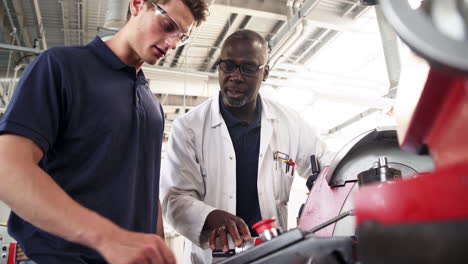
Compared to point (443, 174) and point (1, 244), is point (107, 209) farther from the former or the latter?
point (1, 244)

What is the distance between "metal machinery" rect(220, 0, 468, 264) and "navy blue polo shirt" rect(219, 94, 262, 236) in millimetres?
975

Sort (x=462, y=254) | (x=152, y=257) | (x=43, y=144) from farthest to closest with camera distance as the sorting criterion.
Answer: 1. (x=43, y=144)
2. (x=152, y=257)
3. (x=462, y=254)

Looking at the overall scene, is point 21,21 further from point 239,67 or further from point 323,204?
point 323,204

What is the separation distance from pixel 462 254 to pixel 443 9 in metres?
0.28

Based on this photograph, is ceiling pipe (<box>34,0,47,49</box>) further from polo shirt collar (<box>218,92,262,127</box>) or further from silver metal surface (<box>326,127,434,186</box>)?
silver metal surface (<box>326,127,434,186</box>)

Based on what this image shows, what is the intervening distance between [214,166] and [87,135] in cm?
71

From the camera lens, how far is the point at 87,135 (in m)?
0.95

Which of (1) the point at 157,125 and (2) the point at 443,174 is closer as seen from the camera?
(2) the point at 443,174

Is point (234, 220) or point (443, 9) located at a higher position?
point (443, 9)

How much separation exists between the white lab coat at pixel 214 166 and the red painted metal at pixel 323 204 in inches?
16.9

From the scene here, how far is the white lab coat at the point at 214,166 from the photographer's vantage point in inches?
57.9

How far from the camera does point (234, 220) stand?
1.11 metres

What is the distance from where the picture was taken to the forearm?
66 centimetres

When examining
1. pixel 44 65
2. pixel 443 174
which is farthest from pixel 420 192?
pixel 44 65
